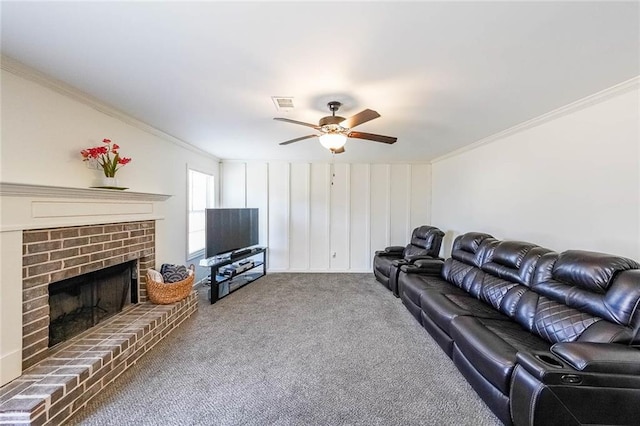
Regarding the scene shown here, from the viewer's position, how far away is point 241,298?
4152 mm

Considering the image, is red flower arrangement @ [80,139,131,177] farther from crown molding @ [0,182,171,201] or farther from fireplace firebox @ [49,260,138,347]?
fireplace firebox @ [49,260,138,347]

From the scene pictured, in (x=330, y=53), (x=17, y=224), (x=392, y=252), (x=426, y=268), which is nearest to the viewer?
(x=330, y=53)

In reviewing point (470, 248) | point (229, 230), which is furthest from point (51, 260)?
point (470, 248)

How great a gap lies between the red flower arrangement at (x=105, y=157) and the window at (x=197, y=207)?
6.26ft

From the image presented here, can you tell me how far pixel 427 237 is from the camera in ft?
15.6

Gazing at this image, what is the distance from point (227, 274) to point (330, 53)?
3602 millimetres

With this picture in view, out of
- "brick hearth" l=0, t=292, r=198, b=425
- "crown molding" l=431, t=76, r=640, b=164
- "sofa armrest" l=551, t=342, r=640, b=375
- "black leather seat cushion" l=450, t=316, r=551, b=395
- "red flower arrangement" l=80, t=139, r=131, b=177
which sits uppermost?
"crown molding" l=431, t=76, r=640, b=164

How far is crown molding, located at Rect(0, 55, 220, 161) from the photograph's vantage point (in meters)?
1.87

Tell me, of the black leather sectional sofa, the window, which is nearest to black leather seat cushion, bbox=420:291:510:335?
the black leather sectional sofa

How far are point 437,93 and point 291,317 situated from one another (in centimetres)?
298

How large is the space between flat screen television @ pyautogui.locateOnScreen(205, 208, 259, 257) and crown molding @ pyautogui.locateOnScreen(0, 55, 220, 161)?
1418 millimetres

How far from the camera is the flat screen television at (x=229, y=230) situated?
4.25 m

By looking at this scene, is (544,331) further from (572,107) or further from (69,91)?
(69,91)

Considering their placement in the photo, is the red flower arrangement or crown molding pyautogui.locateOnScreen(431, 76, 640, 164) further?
the red flower arrangement
